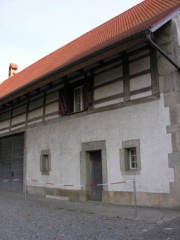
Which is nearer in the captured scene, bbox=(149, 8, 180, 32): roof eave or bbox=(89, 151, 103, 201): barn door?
bbox=(149, 8, 180, 32): roof eave

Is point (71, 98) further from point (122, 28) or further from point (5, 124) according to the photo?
point (5, 124)

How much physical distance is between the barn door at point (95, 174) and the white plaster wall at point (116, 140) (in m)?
0.52

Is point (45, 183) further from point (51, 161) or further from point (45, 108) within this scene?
point (45, 108)

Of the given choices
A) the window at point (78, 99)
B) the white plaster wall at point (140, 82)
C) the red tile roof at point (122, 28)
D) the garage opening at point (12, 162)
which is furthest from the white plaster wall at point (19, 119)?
the white plaster wall at point (140, 82)

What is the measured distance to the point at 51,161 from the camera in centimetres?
1193

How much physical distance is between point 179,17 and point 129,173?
4.86 m

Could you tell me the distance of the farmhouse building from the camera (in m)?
8.17

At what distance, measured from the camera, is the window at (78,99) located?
1125 centimetres

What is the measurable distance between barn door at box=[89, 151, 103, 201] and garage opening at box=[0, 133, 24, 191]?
443cm

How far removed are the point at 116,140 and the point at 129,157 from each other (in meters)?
0.66

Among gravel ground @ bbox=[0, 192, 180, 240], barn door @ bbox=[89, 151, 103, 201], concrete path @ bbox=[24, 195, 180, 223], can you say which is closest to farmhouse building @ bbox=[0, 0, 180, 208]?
barn door @ bbox=[89, 151, 103, 201]

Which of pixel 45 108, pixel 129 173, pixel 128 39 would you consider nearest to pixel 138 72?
pixel 128 39

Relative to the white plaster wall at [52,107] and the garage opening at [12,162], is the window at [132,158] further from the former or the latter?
the garage opening at [12,162]

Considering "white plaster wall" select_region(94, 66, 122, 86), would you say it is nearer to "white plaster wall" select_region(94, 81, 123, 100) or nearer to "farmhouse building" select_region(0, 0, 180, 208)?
"farmhouse building" select_region(0, 0, 180, 208)
